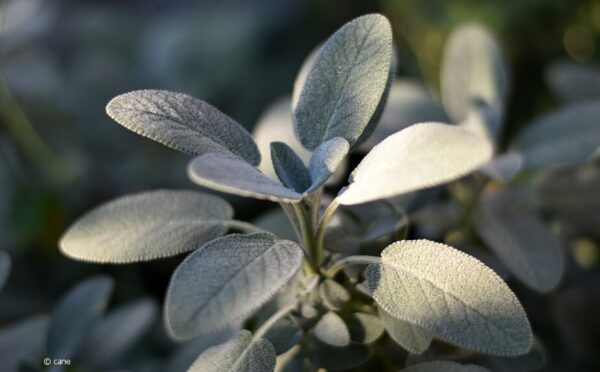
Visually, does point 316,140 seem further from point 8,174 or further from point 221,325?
point 8,174

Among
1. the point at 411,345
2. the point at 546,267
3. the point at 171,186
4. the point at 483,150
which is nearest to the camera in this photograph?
the point at 483,150

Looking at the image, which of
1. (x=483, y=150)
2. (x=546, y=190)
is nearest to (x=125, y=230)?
(x=483, y=150)

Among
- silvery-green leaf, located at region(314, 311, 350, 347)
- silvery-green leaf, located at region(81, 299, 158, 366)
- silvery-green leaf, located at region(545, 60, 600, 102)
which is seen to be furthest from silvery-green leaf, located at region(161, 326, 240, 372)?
Result: silvery-green leaf, located at region(545, 60, 600, 102)

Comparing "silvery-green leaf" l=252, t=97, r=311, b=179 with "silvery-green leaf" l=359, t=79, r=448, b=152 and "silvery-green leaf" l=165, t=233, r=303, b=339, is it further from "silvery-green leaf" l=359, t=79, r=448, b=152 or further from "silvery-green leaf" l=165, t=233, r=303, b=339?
"silvery-green leaf" l=165, t=233, r=303, b=339

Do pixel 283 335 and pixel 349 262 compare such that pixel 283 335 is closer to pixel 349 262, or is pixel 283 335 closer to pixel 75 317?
pixel 349 262

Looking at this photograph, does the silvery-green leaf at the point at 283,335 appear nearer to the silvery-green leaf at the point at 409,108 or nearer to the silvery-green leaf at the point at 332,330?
the silvery-green leaf at the point at 332,330

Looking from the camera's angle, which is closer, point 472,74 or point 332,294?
point 332,294

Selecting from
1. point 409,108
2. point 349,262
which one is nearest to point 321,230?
point 349,262
